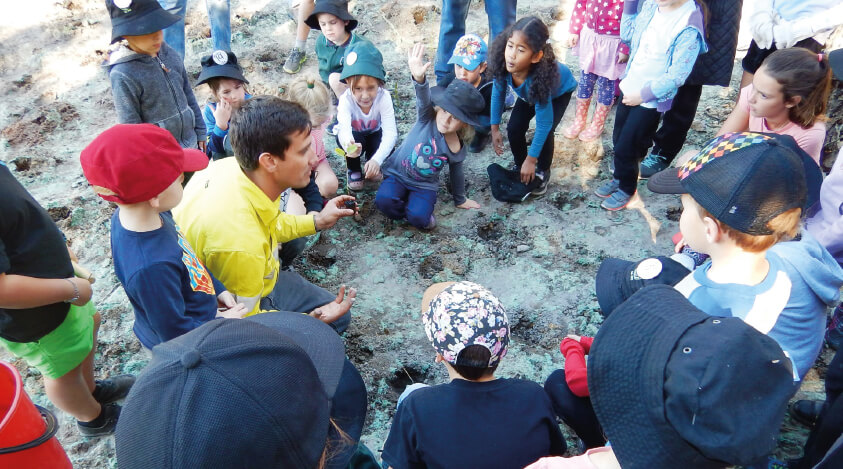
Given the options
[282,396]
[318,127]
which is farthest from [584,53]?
[282,396]

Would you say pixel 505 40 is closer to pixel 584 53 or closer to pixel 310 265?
pixel 584 53

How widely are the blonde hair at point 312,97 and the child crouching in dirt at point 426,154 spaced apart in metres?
0.56

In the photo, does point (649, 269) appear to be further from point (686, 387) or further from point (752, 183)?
point (686, 387)

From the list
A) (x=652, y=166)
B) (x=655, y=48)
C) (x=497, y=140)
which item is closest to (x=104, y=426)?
(x=497, y=140)

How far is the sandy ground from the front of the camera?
2791mm

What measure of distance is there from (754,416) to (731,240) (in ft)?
2.43

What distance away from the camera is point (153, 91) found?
10.2 feet

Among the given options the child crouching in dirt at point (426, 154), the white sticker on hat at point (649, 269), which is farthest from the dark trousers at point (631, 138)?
the white sticker on hat at point (649, 269)

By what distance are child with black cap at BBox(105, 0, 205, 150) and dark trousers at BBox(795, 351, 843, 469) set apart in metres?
3.42

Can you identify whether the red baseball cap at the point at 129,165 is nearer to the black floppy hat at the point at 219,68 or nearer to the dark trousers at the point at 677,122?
the black floppy hat at the point at 219,68

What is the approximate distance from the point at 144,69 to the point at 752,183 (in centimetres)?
302

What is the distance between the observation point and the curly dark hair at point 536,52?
11.1 ft

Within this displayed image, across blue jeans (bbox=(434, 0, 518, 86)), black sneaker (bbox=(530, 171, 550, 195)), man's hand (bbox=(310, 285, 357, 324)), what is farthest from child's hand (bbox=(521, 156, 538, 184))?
man's hand (bbox=(310, 285, 357, 324))

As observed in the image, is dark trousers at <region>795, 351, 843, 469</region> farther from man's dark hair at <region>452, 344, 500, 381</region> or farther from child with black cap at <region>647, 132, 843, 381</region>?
man's dark hair at <region>452, 344, 500, 381</region>
